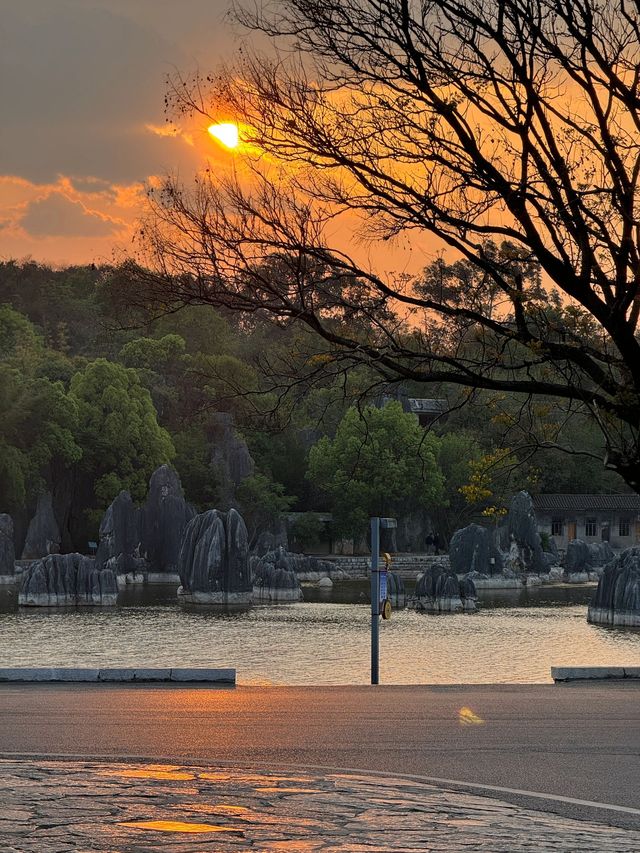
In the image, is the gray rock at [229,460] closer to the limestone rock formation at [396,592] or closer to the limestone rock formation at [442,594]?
the limestone rock formation at [396,592]

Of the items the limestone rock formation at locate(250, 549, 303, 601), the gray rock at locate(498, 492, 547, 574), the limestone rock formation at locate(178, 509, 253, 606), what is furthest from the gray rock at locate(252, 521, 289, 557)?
the limestone rock formation at locate(178, 509, 253, 606)

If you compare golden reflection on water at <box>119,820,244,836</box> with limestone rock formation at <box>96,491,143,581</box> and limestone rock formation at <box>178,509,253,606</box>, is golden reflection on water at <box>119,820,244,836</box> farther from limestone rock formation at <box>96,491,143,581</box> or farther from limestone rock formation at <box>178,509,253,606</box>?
limestone rock formation at <box>96,491,143,581</box>

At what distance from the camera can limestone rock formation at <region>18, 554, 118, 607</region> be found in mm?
71125

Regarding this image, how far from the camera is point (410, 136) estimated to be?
16.5 m

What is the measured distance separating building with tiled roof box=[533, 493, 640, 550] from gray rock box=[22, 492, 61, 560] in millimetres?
44664

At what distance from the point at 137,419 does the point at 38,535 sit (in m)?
11.5

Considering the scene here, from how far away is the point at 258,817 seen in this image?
9438 mm

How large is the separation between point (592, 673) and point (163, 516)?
2938 inches

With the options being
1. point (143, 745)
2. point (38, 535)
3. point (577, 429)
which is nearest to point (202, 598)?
point (38, 535)

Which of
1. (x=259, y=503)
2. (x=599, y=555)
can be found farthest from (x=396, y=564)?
(x=599, y=555)

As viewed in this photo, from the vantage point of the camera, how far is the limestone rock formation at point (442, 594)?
72.0 m

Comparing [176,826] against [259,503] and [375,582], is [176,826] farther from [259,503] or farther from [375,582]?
[259,503]

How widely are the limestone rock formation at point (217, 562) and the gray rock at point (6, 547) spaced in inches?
662

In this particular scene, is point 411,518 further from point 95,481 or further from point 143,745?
point 143,745
